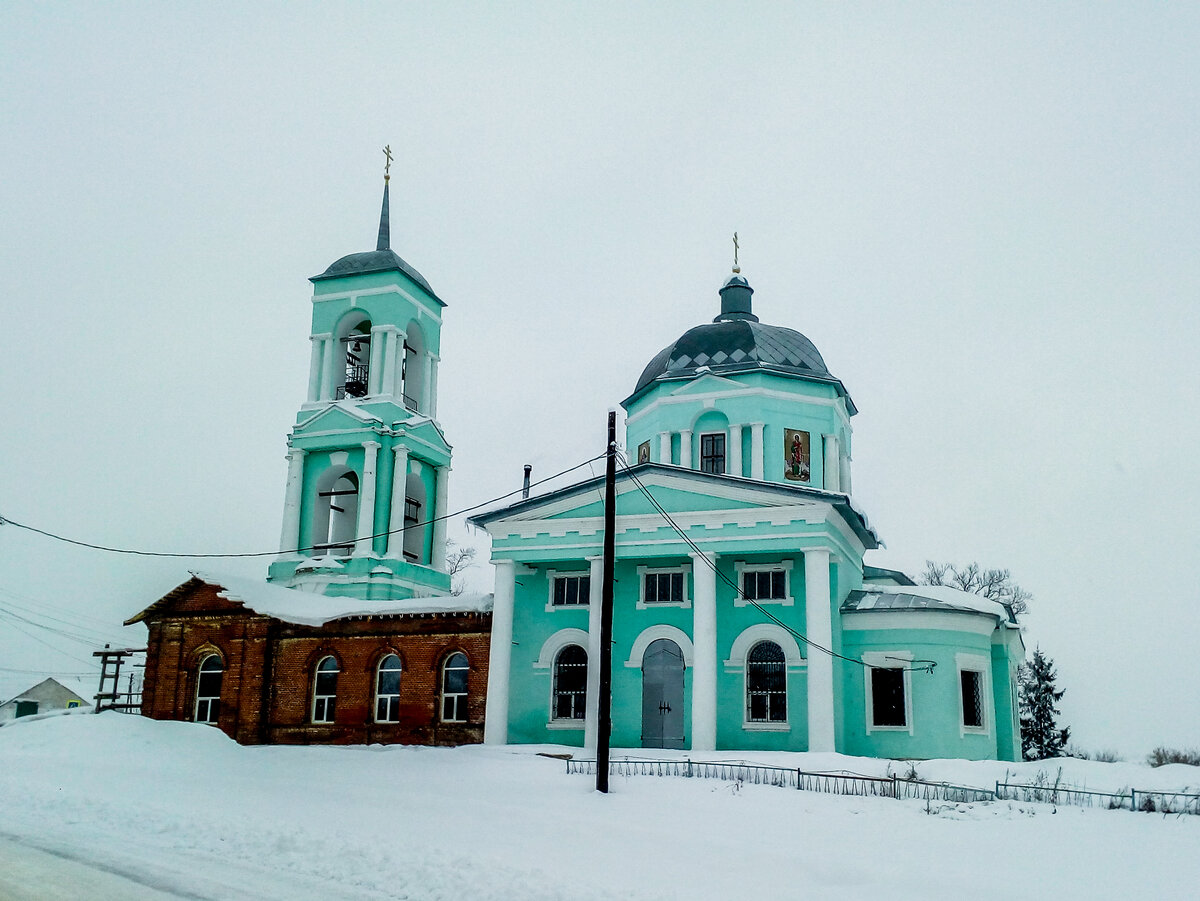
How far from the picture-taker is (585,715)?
85.9 ft

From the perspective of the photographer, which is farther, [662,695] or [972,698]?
[662,695]

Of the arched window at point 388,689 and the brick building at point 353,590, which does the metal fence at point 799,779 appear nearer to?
the brick building at point 353,590

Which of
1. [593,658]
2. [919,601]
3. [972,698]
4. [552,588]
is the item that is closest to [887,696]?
[972,698]

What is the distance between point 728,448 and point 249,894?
2272 cm

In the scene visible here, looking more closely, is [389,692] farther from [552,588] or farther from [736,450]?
[736,450]

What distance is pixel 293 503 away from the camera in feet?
108

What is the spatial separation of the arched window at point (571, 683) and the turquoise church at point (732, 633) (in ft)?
0.12

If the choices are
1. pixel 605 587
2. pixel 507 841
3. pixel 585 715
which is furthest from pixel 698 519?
pixel 507 841

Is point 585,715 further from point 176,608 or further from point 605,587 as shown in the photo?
point 176,608

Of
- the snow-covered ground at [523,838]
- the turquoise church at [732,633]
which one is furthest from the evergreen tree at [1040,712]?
the snow-covered ground at [523,838]

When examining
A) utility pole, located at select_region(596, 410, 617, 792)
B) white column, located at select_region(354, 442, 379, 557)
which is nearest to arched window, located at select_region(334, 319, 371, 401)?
white column, located at select_region(354, 442, 379, 557)

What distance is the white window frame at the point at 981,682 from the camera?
25.2 metres

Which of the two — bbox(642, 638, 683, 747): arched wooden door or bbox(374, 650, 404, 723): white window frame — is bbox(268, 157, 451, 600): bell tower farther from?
bbox(642, 638, 683, 747): arched wooden door

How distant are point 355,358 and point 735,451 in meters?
12.0
